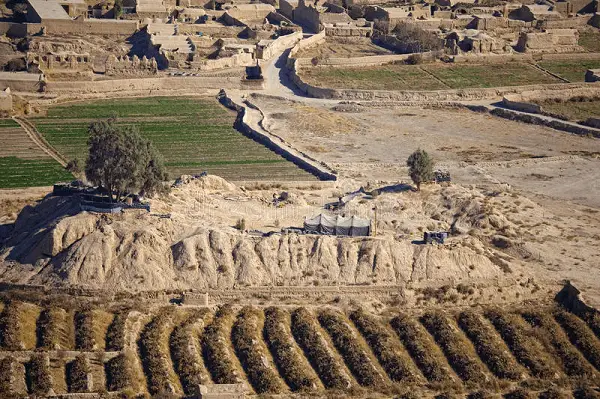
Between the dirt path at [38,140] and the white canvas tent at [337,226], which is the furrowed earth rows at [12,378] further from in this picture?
the dirt path at [38,140]

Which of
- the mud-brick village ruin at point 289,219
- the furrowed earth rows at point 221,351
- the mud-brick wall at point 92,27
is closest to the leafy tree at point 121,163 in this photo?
the mud-brick village ruin at point 289,219

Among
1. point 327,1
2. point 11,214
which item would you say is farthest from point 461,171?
point 327,1

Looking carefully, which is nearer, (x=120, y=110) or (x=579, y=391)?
(x=579, y=391)

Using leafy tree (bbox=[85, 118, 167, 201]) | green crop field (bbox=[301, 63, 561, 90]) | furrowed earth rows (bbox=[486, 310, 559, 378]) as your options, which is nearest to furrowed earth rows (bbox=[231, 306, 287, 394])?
leafy tree (bbox=[85, 118, 167, 201])

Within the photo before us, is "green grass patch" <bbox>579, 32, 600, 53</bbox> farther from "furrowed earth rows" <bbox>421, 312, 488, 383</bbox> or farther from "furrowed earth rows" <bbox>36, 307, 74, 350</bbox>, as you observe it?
"furrowed earth rows" <bbox>36, 307, 74, 350</bbox>

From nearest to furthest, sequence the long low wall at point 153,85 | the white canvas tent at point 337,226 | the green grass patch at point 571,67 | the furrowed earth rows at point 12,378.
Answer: the furrowed earth rows at point 12,378, the white canvas tent at point 337,226, the long low wall at point 153,85, the green grass patch at point 571,67

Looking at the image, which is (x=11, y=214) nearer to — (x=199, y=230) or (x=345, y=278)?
(x=199, y=230)
